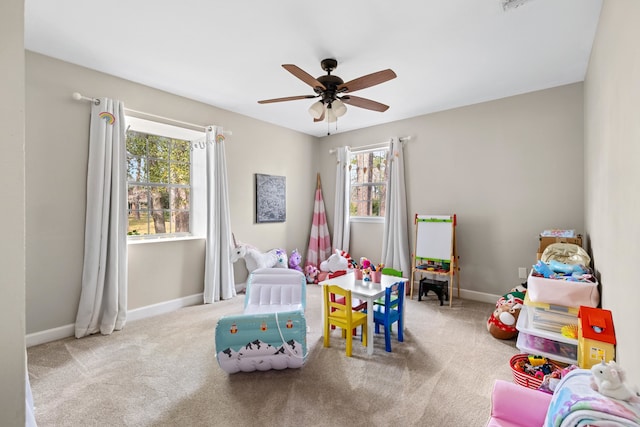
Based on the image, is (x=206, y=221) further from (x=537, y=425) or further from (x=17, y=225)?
(x=537, y=425)

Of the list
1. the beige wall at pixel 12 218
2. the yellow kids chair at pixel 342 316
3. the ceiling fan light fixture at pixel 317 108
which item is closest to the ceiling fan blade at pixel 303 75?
the ceiling fan light fixture at pixel 317 108

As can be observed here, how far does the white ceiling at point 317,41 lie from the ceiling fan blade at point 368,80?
13.7 inches

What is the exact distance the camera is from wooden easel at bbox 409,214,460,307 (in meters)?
3.70

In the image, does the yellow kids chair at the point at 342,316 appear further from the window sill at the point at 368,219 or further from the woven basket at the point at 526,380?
the window sill at the point at 368,219

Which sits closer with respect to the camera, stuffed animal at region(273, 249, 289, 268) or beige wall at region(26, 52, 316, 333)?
beige wall at region(26, 52, 316, 333)

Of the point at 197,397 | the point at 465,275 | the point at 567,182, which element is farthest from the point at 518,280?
the point at 197,397

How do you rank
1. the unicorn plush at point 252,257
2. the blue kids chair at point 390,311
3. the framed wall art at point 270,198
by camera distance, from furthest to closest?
the framed wall art at point 270,198 → the unicorn plush at point 252,257 → the blue kids chair at point 390,311

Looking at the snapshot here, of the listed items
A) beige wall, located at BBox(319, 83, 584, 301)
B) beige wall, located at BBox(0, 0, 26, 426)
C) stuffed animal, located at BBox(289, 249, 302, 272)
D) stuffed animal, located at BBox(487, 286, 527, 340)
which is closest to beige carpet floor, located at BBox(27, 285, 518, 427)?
stuffed animal, located at BBox(487, 286, 527, 340)

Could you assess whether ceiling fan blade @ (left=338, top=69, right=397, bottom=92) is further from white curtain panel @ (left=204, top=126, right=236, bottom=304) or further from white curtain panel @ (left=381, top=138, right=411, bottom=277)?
white curtain panel @ (left=381, top=138, right=411, bottom=277)

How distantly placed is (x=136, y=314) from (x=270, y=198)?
2.26 metres

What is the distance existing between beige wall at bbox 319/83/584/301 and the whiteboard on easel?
27cm

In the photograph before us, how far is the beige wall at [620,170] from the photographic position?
47.4 inches

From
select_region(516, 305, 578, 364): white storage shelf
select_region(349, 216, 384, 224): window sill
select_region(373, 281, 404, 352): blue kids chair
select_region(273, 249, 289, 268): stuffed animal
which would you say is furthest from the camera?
select_region(349, 216, 384, 224): window sill

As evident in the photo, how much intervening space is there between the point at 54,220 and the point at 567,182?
5109mm
